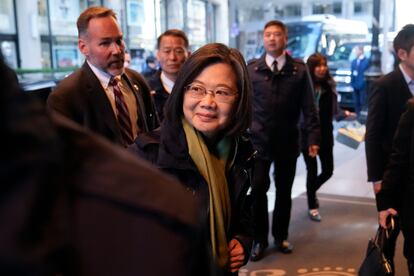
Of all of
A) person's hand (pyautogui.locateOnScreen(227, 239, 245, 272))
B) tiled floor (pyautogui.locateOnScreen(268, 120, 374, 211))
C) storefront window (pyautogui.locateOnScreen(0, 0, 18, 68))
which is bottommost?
tiled floor (pyautogui.locateOnScreen(268, 120, 374, 211))

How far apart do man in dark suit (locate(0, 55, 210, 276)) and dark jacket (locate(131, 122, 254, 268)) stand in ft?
3.16

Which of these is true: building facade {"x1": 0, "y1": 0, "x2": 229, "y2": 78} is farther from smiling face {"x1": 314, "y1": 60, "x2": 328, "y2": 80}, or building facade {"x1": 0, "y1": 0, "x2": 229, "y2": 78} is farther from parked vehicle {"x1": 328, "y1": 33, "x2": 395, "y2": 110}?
parked vehicle {"x1": 328, "y1": 33, "x2": 395, "y2": 110}

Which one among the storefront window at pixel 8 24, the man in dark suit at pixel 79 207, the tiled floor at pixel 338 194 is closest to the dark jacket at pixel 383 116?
the tiled floor at pixel 338 194

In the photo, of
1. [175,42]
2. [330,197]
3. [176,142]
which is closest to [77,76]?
[176,142]

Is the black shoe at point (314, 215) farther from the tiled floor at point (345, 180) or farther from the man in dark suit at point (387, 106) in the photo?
the man in dark suit at point (387, 106)

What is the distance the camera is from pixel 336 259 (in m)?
3.63

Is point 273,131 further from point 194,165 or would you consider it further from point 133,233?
point 133,233

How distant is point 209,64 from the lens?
1607mm

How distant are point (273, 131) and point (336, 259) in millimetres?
1041

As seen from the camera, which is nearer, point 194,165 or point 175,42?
point 194,165

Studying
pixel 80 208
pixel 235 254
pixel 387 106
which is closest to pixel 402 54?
pixel 387 106

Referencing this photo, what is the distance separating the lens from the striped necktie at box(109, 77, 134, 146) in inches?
96.2

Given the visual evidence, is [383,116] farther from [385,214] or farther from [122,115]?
[122,115]

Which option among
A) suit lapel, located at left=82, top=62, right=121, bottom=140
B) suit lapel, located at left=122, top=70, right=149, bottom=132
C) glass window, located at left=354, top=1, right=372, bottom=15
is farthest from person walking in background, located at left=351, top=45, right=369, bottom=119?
suit lapel, located at left=82, top=62, right=121, bottom=140
